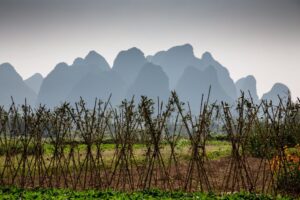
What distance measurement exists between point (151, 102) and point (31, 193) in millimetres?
4210

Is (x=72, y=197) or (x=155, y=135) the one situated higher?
(x=155, y=135)

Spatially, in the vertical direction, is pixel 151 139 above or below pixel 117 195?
above

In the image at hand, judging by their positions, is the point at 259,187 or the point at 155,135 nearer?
the point at 155,135

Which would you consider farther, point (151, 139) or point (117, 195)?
point (151, 139)

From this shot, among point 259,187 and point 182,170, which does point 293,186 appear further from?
point 182,170

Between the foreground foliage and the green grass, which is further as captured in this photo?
the foreground foliage

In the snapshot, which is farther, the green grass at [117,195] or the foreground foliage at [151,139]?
the foreground foliage at [151,139]

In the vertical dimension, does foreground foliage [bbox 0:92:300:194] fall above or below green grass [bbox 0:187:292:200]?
above

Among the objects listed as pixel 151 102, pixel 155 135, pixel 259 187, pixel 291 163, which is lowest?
pixel 259 187

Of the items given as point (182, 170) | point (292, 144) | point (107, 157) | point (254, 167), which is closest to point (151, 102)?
point (182, 170)

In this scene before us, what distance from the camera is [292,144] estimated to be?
947 inches

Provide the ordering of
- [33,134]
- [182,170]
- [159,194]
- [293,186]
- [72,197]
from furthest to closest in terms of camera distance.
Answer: [182,170], [33,134], [293,186], [159,194], [72,197]

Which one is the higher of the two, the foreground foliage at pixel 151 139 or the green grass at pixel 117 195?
the foreground foliage at pixel 151 139

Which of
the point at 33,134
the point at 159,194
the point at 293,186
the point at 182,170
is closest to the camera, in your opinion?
the point at 159,194
